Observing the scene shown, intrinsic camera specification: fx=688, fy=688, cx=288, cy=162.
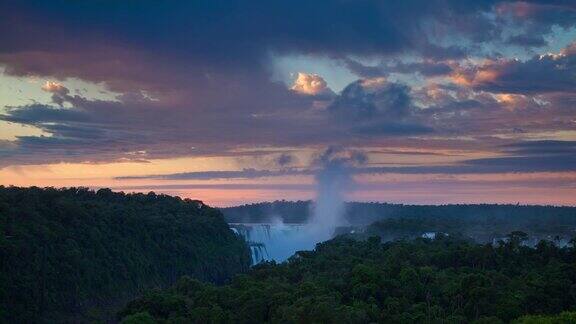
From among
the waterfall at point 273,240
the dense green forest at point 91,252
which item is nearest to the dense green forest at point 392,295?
the dense green forest at point 91,252

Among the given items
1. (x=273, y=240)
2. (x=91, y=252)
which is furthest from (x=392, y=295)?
(x=273, y=240)

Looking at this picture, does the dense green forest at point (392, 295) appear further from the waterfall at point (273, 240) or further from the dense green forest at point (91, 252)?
the waterfall at point (273, 240)

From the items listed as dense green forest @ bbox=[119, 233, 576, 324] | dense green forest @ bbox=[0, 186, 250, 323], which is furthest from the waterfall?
dense green forest @ bbox=[119, 233, 576, 324]

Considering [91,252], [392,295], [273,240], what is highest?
[91,252]

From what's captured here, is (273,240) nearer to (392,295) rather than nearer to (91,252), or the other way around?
(91,252)

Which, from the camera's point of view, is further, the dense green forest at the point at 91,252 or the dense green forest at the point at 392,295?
the dense green forest at the point at 91,252

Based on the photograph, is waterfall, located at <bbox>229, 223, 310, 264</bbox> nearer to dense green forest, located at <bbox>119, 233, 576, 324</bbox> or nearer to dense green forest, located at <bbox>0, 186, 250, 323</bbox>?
dense green forest, located at <bbox>0, 186, 250, 323</bbox>

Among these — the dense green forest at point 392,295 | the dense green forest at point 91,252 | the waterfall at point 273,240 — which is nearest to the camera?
the dense green forest at point 392,295
